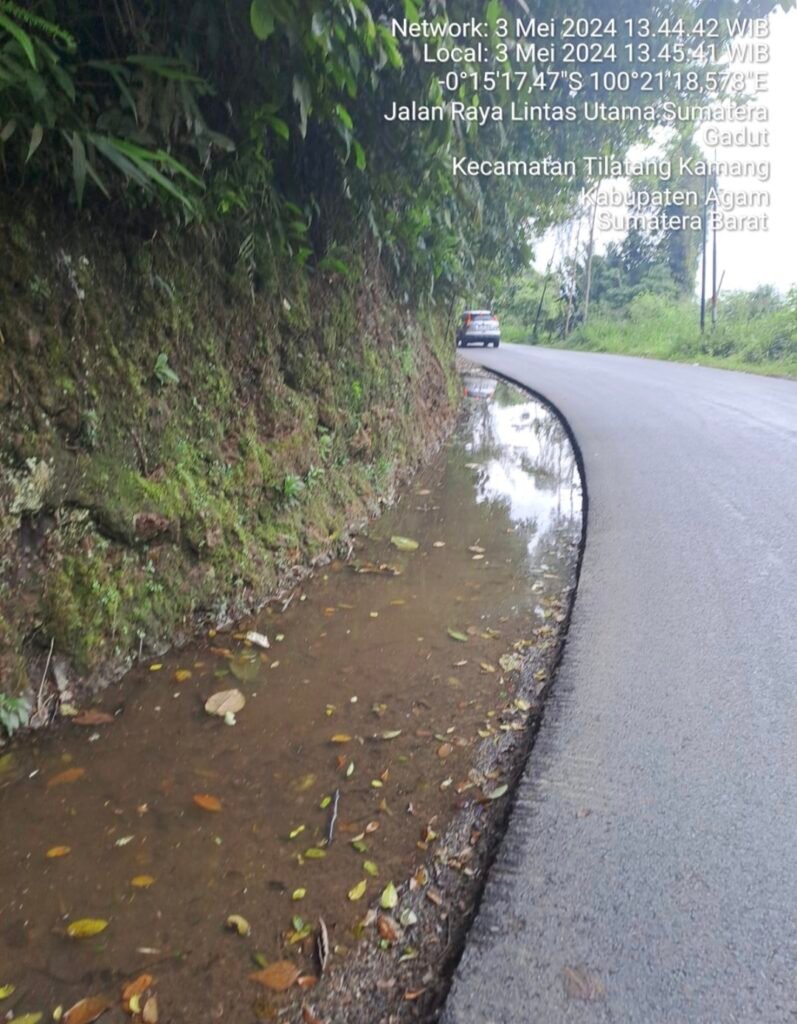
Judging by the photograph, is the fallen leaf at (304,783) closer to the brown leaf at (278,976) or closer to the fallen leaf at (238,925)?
the fallen leaf at (238,925)

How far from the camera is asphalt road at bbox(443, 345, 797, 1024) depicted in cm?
207

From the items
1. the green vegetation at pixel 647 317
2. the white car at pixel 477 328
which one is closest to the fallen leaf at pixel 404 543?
the green vegetation at pixel 647 317

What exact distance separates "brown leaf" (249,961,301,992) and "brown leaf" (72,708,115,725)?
60.9 inches

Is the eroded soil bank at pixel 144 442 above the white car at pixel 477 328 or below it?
below

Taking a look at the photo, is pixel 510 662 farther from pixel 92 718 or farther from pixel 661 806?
pixel 92 718

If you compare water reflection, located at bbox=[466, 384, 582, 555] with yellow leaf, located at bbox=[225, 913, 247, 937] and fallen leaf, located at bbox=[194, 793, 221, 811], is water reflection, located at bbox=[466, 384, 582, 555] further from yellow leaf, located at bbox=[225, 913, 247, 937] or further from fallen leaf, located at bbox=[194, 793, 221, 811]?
yellow leaf, located at bbox=[225, 913, 247, 937]

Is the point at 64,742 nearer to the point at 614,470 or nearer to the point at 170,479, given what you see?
the point at 170,479

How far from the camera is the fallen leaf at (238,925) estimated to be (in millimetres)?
2385

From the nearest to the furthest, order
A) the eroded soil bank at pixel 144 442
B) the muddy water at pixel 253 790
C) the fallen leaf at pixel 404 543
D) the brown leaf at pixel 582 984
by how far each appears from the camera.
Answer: the brown leaf at pixel 582 984, the muddy water at pixel 253 790, the eroded soil bank at pixel 144 442, the fallen leaf at pixel 404 543

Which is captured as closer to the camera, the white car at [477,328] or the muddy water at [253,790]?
the muddy water at [253,790]

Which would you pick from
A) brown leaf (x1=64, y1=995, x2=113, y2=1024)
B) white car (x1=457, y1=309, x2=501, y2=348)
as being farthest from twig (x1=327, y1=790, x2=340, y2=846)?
white car (x1=457, y1=309, x2=501, y2=348)

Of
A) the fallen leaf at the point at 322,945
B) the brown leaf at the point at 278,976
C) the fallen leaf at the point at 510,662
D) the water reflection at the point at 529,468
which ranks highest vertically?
the water reflection at the point at 529,468

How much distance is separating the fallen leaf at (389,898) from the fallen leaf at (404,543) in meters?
3.58

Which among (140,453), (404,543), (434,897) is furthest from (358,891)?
(404,543)
